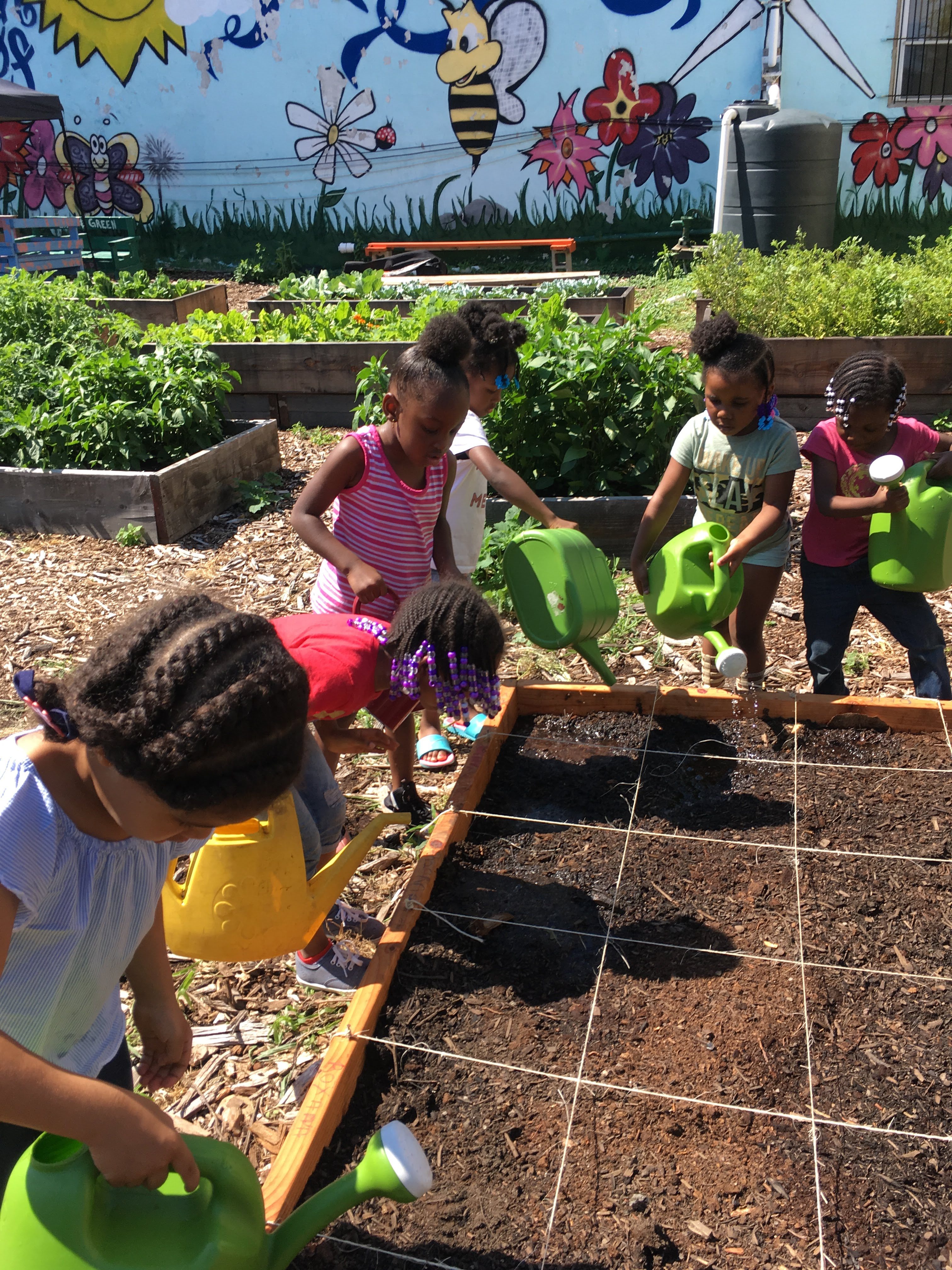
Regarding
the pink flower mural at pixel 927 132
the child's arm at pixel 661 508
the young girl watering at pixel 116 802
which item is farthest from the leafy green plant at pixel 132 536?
the pink flower mural at pixel 927 132

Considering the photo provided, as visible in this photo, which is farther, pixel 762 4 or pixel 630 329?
pixel 762 4

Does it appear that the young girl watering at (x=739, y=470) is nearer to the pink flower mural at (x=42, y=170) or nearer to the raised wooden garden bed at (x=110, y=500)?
the raised wooden garden bed at (x=110, y=500)

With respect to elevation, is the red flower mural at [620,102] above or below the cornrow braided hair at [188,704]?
above

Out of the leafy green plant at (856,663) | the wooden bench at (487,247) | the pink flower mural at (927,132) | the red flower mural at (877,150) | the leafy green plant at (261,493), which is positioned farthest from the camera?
the red flower mural at (877,150)

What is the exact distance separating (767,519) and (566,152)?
441 inches

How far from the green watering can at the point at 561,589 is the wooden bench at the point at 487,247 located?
340 inches

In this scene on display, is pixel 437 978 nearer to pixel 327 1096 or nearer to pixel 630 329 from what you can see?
pixel 327 1096

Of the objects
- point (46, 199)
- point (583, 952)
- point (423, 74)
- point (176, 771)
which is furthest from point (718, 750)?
point (46, 199)

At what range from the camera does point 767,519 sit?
→ 2766 millimetres

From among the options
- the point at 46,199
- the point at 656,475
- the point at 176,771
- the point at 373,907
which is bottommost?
the point at 373,907

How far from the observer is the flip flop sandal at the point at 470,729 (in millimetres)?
3279

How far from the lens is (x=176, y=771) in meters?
1.05

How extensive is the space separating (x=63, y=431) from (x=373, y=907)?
355 centimetres

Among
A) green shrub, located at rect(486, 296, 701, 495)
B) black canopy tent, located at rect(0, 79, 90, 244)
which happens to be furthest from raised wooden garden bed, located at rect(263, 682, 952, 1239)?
black canopy tent, located at rect(0, 79, 90, 244)
